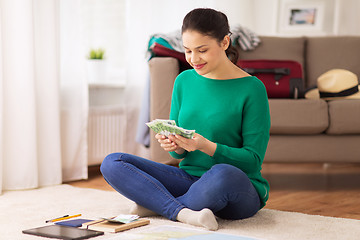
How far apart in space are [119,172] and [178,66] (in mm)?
1140

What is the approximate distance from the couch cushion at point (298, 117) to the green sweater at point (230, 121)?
2.45 ft

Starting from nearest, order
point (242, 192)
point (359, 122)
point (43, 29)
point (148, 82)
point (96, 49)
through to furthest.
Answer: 1. point (242, 192)
2. point (359, 122)
3. point (43, 29)
4. point (148, 82)
5. point (96, 49)

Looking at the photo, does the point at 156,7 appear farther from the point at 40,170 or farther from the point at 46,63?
the point at 40,170

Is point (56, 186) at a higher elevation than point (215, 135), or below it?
below

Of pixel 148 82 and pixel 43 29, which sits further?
pixel 148 82

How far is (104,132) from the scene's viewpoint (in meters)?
3.34

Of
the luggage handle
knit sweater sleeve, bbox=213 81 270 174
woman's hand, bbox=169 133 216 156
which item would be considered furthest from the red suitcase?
woman's hand, bbox=169 133 216 156

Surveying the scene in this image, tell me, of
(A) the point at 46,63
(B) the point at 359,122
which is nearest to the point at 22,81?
(A) the point at 46,63

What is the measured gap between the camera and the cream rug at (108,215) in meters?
1.64

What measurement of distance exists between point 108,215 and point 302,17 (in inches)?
116

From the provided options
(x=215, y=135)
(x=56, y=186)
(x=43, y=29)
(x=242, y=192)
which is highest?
(x=43, y=29)

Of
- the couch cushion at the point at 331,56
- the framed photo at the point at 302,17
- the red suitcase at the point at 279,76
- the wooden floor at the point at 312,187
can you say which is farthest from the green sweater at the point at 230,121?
the framed photo at the point at 302,17

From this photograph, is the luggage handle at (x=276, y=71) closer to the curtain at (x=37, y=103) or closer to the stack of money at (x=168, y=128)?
the curtain at (x=37, y=103)

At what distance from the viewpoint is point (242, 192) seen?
1.70 m
